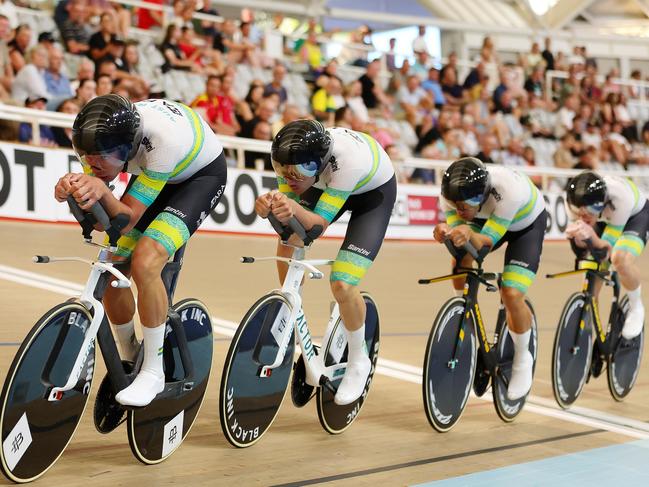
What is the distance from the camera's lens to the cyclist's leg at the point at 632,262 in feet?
18.1

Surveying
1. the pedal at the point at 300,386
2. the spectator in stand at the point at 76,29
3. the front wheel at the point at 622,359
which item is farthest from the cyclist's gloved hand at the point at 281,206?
the spectator in stand at the point at 76,29

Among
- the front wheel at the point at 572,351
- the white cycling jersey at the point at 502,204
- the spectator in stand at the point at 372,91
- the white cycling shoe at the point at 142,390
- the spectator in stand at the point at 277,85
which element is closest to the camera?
the white cycling shoe at the point at 142,390

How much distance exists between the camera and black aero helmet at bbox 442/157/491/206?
167 inches

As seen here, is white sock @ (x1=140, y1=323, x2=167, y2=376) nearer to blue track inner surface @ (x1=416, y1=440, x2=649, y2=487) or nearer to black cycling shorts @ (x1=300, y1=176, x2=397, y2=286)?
black cycling shorts @ (x1=300, y1=176, x2=397, y2=286)

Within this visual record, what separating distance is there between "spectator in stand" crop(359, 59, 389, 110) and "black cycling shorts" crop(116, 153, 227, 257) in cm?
926

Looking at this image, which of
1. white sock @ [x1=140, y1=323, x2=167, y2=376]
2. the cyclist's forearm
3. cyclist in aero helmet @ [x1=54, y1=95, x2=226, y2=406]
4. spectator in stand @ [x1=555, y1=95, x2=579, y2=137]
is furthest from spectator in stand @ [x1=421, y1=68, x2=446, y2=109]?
white sock @ [x1=140, y1=323, x2=167, y2=376]

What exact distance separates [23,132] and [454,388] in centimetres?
557

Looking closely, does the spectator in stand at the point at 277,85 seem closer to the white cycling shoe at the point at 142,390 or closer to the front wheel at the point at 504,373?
the front wheel at the point at 504,373

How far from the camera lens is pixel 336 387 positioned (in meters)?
4.05

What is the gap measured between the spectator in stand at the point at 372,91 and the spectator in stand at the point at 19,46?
4986 millimetres

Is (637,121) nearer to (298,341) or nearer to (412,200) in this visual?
(412,200)

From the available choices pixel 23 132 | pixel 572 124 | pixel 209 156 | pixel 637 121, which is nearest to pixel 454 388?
pixel 209 156

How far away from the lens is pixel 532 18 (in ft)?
68.7

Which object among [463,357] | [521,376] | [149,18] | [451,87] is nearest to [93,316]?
[463,357]
